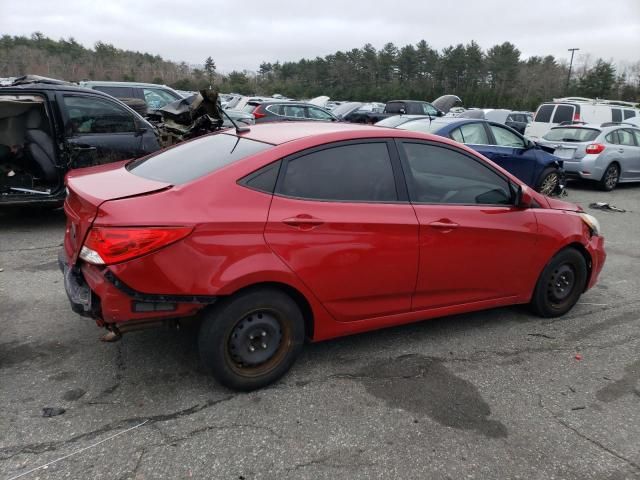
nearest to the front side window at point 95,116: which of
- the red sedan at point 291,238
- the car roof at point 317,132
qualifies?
the red sedan at point 291,238

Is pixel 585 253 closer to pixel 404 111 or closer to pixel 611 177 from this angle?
pixel 611 177

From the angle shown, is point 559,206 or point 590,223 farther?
point 590,223

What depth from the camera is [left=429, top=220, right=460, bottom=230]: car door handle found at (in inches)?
140

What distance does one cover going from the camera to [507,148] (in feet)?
31.8

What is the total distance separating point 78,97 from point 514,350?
589 cm

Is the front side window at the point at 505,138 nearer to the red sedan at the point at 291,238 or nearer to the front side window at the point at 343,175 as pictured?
the red sedan at the point at 291,238

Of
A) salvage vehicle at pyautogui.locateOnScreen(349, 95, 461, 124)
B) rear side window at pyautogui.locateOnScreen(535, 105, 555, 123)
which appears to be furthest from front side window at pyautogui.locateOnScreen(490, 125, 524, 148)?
salvage vehicle at pyautogui.locateOnScreen(349, 95, 461, 124)

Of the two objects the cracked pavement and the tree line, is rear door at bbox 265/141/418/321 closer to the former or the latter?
the cracked pavement

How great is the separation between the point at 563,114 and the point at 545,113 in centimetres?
55

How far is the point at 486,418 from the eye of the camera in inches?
118

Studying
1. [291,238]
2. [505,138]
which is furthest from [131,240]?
[505,138]

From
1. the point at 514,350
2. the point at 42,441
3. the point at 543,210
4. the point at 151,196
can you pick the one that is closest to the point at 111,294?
the point at 151,196

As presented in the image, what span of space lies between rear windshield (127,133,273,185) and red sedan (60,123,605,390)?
0.06 feet

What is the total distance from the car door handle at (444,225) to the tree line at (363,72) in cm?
5058
